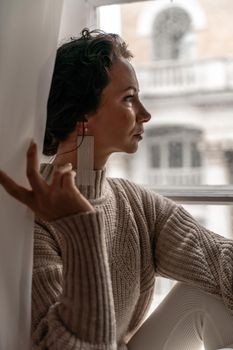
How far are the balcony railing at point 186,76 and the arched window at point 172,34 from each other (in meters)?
0.03

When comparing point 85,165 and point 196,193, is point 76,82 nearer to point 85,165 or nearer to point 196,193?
point 85,165

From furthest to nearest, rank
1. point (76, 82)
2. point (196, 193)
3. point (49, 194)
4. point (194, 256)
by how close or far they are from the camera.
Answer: point (196, 193), point (194, 256), point (76, 82), point (49, 194)

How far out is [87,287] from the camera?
0.78 m

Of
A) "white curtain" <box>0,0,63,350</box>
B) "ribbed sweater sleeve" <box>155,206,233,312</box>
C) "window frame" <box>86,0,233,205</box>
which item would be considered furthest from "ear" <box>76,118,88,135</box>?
"window frame" <box>86,0,233,205</box>

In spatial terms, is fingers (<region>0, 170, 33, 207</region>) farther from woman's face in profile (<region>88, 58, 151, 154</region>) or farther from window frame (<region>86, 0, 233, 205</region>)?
window frame (<region>86, 0, 233, 205</region>)

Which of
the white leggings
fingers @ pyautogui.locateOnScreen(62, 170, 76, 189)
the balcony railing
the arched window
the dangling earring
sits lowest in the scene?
the white leggings

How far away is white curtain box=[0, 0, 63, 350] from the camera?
2.56 feet

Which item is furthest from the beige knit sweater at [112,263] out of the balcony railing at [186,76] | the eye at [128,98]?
the balcony railing at [186,76]

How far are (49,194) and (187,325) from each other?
1.65 feet

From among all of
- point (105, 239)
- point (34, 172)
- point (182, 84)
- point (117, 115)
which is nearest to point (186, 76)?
point (182, 84)

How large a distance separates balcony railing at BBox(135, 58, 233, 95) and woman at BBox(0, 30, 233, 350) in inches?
11.7

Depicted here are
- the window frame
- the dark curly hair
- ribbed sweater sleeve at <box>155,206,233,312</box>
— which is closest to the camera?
the dark curly hair

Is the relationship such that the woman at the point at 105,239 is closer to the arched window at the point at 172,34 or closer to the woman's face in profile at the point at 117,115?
the woman's face in profile at the point at 117,115

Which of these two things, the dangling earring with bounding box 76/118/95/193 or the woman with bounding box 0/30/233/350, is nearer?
the woman with bounding box 0/30/233/350
